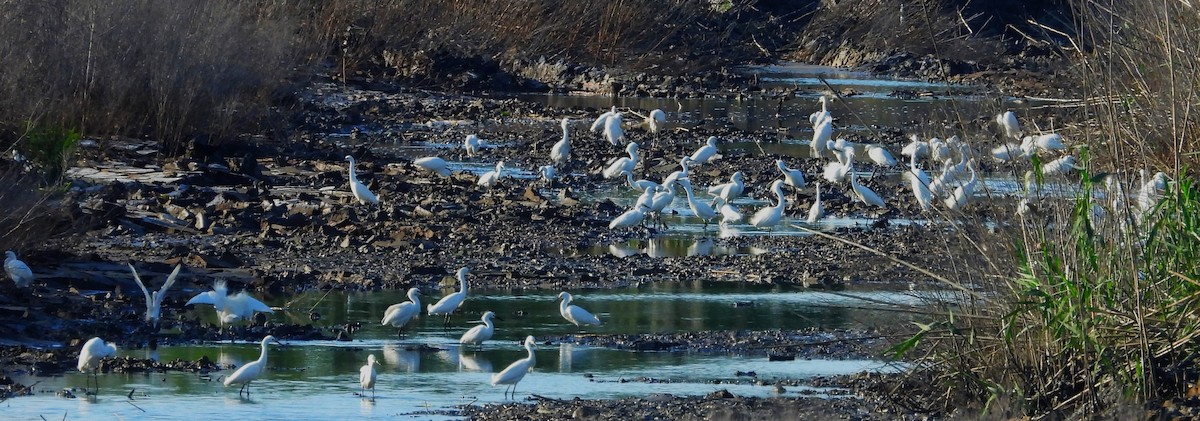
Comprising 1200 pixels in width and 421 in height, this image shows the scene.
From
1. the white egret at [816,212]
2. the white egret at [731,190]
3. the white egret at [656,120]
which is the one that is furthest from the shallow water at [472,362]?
the white egret at [656,120]

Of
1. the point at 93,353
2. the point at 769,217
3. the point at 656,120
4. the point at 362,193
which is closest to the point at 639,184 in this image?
the point at 769,217

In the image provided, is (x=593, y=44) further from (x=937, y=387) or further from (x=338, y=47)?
(x=937, y=387)

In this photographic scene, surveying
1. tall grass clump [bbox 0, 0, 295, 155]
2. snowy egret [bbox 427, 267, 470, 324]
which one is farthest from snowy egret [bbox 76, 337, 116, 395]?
tall grass clump [bbox 0, 0, 295, 155]

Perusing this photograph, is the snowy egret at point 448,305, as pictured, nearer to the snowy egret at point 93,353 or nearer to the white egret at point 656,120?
the snowy egret at point 93,353

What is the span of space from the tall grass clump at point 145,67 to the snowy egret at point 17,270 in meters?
5.43

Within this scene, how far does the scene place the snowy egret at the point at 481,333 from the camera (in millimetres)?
9602

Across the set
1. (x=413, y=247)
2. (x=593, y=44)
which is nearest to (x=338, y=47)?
(x=593, y=44)

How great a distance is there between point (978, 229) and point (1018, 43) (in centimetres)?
3646

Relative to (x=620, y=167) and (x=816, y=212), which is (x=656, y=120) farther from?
(x=816, y=212)

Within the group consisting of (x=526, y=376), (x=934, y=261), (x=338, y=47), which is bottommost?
(x=526, y=376)

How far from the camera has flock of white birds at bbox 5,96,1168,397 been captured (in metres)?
7.92

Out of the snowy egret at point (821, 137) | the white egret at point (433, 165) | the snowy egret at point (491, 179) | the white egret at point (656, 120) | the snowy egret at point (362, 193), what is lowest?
the snowy egret at point (362, 193)

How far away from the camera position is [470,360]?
942 cm

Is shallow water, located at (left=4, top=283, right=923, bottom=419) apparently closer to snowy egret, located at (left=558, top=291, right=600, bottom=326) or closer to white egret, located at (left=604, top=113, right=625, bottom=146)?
snowy egret, located at (left=558, top=291, right=600, bottom=326)
